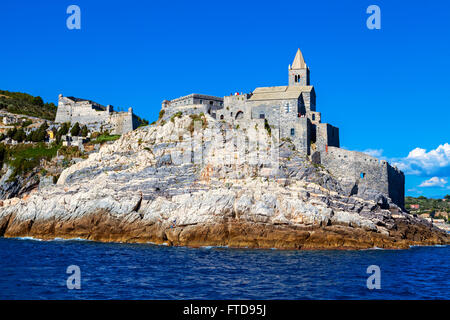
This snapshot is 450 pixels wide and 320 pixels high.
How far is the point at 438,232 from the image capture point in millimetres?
57844

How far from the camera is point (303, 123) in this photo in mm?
57719

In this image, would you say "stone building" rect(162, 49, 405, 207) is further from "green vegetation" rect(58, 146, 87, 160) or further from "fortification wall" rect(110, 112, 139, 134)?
"green vegetation" rect(58, 146, 87, 160)

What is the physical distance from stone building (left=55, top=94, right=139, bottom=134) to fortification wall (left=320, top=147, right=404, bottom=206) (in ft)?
113

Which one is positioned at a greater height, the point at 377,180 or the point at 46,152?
the point at 46,152

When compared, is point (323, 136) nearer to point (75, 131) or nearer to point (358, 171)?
point (358, 171)

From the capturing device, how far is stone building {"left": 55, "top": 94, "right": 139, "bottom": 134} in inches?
3056

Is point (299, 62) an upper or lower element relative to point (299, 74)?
upper

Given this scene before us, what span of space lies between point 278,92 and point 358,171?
14.6m

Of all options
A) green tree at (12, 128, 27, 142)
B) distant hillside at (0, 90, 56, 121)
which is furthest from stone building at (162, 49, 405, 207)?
distant hillside at (0, 90, 56, 121)

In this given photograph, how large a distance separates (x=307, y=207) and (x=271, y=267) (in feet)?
46.2

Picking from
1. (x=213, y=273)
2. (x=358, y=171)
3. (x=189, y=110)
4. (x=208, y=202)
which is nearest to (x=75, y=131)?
(x=189, y=110)

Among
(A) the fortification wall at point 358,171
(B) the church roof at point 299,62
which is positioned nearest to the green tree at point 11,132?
(B) the church roof at point 299,62
